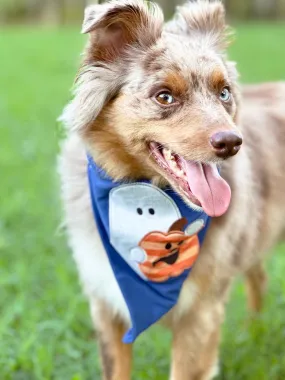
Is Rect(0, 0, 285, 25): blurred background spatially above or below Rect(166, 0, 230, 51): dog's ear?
below

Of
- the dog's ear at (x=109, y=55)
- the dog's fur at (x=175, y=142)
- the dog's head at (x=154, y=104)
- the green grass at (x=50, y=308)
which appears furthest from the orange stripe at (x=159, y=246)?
the green grass at (x=50, y=308)

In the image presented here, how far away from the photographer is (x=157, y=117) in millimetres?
2945

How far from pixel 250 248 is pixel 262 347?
0.76m

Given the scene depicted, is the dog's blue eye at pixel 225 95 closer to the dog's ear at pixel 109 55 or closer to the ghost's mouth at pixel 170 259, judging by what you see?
the dog's ear at pixel 109 55

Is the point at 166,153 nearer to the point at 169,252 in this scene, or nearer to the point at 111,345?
the point at 169,252

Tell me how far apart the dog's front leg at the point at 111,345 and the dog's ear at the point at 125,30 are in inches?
54.5

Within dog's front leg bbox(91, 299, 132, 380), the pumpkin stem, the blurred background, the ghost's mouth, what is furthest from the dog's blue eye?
the blurred background

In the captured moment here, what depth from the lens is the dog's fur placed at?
2.95m

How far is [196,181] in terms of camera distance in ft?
9.52

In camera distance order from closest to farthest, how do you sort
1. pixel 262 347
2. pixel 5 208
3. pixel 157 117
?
pixel 157 117
pixel 262 347
pixel 5 208

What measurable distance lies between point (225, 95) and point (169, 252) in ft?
2.78

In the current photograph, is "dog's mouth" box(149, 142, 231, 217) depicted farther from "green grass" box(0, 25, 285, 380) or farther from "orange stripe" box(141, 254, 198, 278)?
"green grass" box(0, 25, 285, 380)

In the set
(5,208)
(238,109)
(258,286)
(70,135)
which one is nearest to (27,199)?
(5,208)

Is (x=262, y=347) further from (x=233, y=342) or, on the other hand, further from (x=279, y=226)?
(x=279, y=226)
